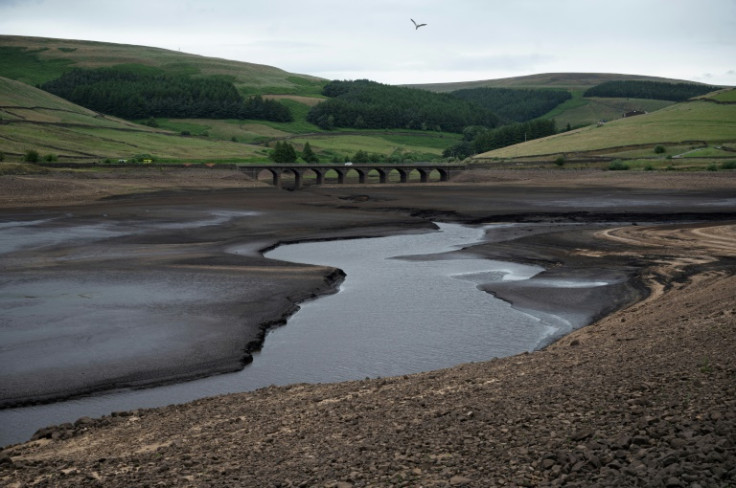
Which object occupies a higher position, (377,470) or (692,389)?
(692,389)

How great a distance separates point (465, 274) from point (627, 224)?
2730cm

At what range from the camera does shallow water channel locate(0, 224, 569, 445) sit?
819 inches

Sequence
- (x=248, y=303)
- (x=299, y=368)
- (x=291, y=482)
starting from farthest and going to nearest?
1. (x=248, y=303)
2. (x=299, y=368)
3. (x=291, y=482)

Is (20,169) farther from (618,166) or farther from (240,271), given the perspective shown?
(618,166)

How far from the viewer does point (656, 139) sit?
147375mm

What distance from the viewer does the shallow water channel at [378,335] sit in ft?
68.3

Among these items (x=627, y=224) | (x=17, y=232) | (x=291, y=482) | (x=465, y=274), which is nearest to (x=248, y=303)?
(x=465, y=274)

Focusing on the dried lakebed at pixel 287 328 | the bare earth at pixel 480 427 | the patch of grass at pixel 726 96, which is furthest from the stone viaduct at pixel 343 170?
the bare earth at pixel 480 427

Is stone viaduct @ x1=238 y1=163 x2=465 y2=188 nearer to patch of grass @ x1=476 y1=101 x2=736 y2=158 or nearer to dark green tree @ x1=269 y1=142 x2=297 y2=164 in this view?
dark green tree @ x1=269 y1=142 x2=297 y2=164

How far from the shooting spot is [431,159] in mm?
198125

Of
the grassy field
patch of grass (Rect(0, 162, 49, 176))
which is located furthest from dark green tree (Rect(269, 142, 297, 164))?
patch of grass (Rect(0, 162, 49, 176))

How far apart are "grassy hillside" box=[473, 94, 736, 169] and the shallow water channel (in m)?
91.4

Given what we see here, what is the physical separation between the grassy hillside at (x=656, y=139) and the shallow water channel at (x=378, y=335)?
91417 mm

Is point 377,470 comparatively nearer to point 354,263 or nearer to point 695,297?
point 695,297
